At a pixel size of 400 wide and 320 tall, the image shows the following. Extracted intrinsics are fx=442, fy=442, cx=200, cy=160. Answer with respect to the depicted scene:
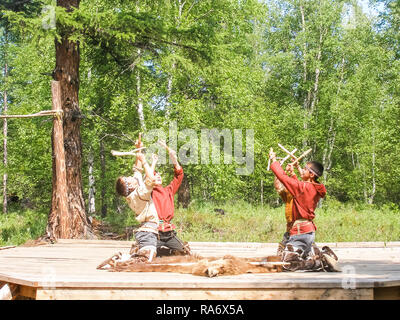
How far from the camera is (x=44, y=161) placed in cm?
1677

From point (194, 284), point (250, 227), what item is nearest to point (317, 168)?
point (194, 284)

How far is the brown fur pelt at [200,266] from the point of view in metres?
4.98

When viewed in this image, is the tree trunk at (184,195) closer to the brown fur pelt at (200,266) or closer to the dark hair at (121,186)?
the dark hair at (121,186)

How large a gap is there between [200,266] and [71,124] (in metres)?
6.30

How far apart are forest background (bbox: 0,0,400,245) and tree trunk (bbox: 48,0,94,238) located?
0.39m

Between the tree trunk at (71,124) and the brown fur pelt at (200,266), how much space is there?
16.2ft

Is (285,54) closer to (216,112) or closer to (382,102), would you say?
(382,102)

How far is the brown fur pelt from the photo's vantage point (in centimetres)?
498

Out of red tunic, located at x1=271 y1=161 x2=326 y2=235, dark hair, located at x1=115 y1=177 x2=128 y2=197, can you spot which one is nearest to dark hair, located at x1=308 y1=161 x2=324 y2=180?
red tunic, located at x1=271 y1=161 x2=326 y2=235

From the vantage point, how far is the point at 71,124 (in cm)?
1025

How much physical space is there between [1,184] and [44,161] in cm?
1113

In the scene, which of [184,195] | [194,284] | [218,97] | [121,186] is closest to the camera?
[194,284]

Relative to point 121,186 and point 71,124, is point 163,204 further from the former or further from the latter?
point 71,124

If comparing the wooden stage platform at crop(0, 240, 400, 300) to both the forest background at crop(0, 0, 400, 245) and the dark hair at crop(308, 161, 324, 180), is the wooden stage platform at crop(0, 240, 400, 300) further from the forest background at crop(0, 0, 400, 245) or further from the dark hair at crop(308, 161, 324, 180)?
the forest background at crop(0, 0, 400, 245)
